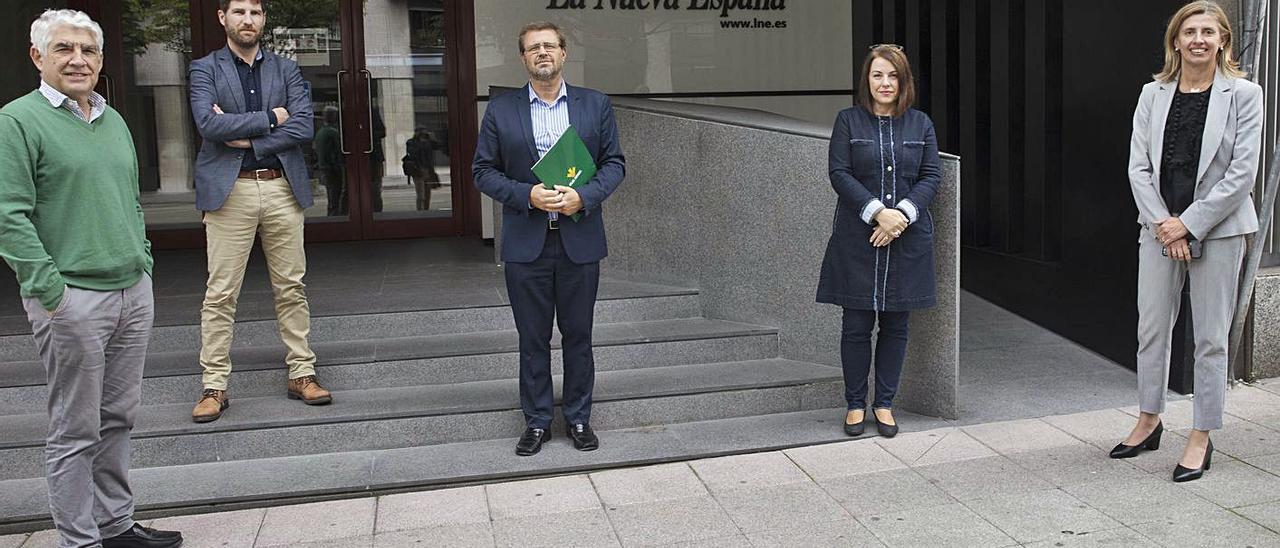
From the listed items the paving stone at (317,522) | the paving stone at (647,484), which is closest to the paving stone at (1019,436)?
the paving stone at (647,484)

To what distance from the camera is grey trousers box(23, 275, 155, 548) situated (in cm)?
409

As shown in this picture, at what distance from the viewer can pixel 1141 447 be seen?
17.5 feet

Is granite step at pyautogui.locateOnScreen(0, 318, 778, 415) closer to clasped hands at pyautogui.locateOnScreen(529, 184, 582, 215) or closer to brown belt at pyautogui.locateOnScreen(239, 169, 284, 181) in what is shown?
brown belt at pyautogui.locateOnScreen(239, 169, 284, 181)

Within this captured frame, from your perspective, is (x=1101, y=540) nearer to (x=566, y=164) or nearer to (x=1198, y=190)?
(x=1198, y=190)

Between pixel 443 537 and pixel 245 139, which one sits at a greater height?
pixel 245 139

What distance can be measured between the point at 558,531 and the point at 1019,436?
240cm

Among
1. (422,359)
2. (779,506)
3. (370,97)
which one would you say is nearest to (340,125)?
(370,97)

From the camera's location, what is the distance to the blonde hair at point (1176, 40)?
191 inches

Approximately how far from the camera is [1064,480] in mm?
5027

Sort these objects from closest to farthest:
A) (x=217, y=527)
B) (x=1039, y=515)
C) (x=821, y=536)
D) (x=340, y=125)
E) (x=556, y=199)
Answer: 1. (x=821, y=536)
2. (x=1039, y=515)
3. (x=217, y=527)
4. (x=556, y=199)
5. (x=340, y=125)

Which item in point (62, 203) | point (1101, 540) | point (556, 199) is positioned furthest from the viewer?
point (556, 199)

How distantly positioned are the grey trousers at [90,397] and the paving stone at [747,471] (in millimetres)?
2359

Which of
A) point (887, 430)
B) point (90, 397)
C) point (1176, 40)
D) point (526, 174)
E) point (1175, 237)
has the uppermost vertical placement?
point (1176, 40)

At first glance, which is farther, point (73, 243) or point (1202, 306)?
point (1202, 306)
